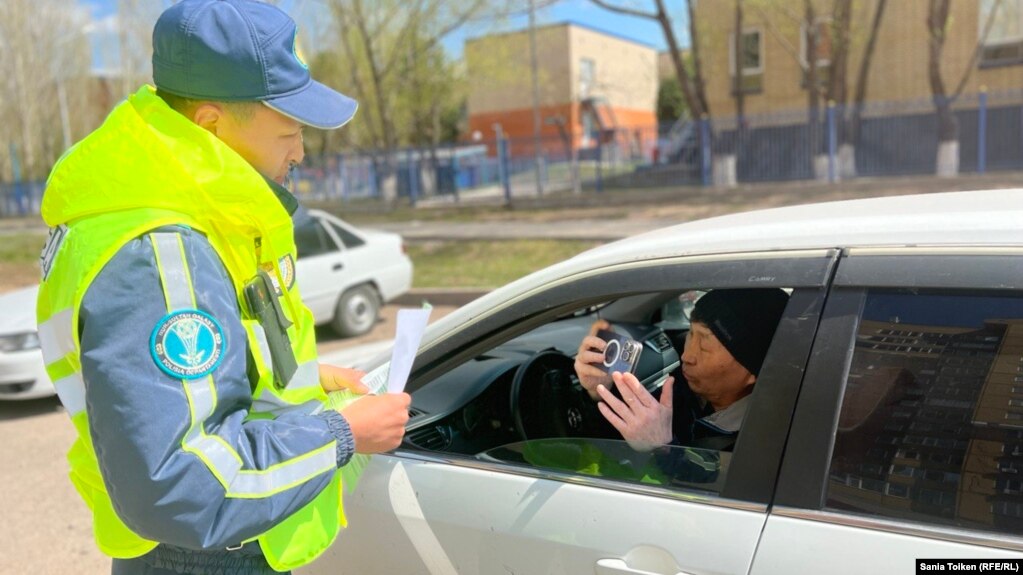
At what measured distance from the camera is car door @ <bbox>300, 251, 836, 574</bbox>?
1.48m

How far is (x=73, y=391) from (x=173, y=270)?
0.31m

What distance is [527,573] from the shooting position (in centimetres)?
167

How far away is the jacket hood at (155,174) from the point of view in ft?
4.15

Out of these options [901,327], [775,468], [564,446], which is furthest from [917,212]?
[564,446]

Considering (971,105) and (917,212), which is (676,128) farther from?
(917,212)

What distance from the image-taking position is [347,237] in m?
7.96

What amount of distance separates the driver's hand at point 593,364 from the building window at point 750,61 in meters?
24.7

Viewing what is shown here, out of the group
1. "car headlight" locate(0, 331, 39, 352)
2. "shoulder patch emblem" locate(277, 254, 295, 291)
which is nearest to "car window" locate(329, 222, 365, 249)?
"car headlight" locate(0, 331, 39, 352)

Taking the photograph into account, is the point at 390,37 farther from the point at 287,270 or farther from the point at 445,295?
the point at 287,270

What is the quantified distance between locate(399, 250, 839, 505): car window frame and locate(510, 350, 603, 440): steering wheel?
16.7 inches

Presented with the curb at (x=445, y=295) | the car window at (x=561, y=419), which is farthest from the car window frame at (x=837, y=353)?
the curb at (x=445, y=295)

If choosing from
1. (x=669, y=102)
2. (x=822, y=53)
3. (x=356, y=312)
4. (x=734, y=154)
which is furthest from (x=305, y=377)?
(x=669, y=102)

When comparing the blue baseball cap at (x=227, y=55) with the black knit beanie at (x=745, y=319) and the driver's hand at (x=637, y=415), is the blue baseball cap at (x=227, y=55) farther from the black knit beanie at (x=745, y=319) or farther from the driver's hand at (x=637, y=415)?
the black knit beanie at (x=745, y=319)

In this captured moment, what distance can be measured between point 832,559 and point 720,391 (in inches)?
29.3
